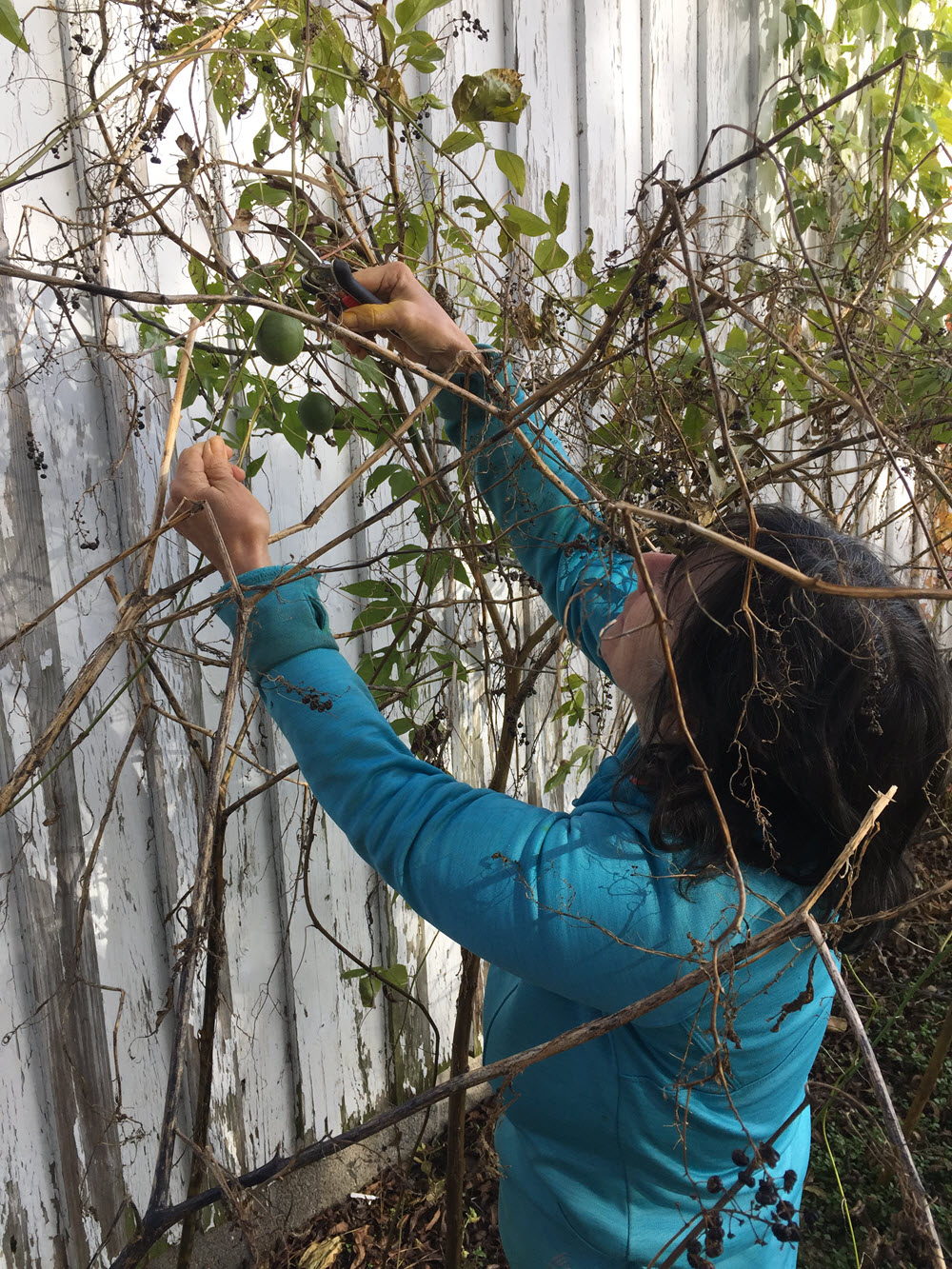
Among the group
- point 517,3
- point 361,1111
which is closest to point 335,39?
point 517,3

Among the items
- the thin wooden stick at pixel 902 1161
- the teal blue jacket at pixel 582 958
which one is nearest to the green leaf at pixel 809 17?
the teal blue jacket at pixel 582 958

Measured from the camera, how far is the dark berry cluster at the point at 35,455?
1307 millimetres

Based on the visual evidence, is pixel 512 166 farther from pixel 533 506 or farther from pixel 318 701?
pixel 318 701

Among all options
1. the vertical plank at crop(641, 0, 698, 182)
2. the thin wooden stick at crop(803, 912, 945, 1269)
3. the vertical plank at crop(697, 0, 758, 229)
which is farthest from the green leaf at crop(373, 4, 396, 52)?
the vertical plank at crop(697, 0, 758, 229)

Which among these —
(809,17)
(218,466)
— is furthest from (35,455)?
(809,17)

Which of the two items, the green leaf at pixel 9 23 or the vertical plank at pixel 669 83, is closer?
the green leaf at pixel 9 23

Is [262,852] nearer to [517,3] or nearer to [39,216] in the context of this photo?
[39,216]

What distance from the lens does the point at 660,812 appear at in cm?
94

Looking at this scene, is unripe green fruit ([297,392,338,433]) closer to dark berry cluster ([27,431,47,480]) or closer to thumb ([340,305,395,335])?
thumb ([340,305,395,335])

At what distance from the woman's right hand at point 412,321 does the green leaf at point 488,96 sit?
237 mm

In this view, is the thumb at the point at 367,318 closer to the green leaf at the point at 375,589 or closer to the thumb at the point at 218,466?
the thumb at the point at 218,466

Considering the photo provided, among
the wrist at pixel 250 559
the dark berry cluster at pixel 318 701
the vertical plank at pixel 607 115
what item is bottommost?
the dark berry cluster at pixel 318 701

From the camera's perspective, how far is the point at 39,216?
130 centimetres

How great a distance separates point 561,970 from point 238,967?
997 mm
